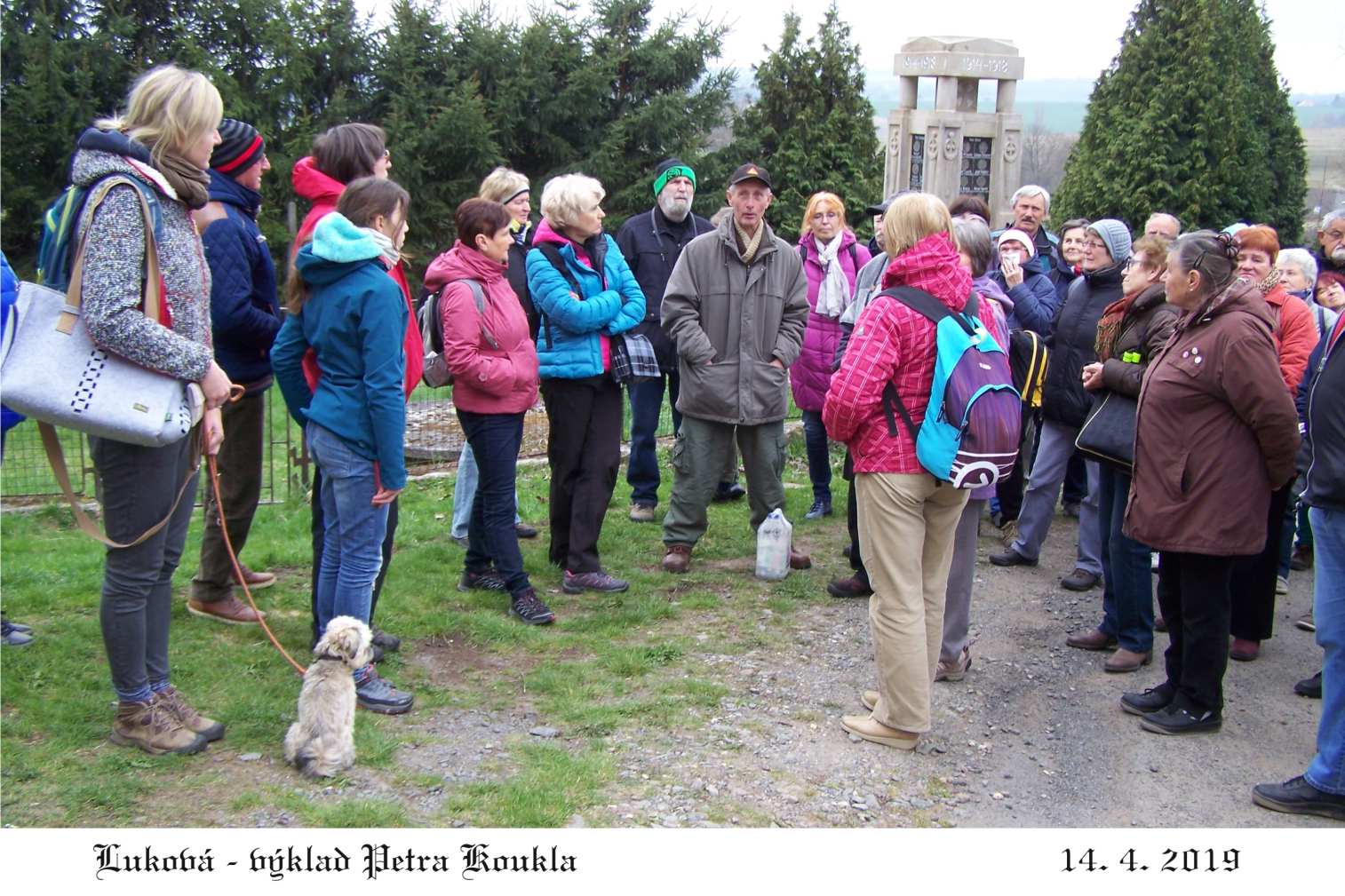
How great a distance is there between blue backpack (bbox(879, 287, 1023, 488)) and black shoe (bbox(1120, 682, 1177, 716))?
1392 millimetres

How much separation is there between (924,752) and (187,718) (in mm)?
2734

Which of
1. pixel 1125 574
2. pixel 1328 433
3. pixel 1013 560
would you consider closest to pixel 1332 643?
pixel 1328 433

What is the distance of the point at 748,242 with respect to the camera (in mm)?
6270

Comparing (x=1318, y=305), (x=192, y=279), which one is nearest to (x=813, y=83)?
(x=1318, y=305)

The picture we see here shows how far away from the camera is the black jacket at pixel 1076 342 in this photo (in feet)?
20.3

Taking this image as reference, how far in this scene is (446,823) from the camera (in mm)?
3633

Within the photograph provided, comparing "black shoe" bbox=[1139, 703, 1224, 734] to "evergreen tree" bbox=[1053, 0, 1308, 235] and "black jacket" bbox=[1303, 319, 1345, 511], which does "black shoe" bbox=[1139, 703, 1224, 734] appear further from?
"evergreen tree" bbox=[1053, 0, 1308, 235]

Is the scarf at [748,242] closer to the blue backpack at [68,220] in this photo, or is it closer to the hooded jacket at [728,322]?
the hooded jacket at [728,322]

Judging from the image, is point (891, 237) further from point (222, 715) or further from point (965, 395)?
point (222, 715)

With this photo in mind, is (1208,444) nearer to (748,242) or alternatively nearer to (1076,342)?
(1076,342)

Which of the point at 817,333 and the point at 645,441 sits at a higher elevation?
the point at 817,333

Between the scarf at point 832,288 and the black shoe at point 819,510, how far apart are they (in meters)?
1.29

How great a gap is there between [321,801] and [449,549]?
9.76 ft

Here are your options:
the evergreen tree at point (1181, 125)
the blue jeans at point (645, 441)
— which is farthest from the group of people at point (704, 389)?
the evergreen tree at point (1181, 125)
